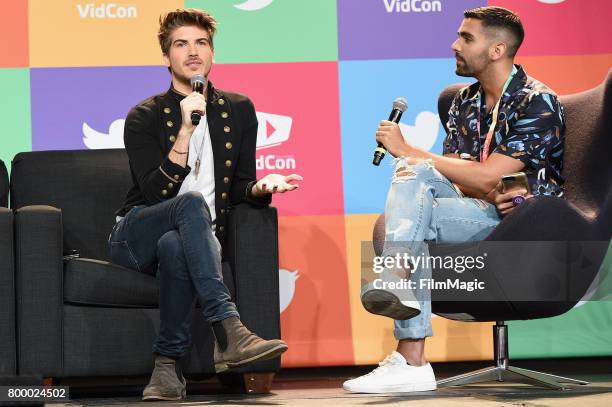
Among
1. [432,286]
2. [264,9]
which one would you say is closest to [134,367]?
[432,286]

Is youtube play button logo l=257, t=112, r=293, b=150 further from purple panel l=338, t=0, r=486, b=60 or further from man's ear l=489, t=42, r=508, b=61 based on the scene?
man's ear l=489, t=42, r=508, b=61

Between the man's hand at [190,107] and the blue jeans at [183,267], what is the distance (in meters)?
0.24

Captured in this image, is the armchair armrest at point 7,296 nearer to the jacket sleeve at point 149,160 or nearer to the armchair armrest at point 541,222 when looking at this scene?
the jacket sleeve at point 149,160

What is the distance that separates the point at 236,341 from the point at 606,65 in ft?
7.96

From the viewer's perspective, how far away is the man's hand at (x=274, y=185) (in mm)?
3320

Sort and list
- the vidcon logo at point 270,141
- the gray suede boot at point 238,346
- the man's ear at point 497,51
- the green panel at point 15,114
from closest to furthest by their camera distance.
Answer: the gray suede boot at point 238,346
the man's ear at point 497,51
the green panel at point 15,114
the vidcon logo at point 270,141

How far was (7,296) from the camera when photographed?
127 inches

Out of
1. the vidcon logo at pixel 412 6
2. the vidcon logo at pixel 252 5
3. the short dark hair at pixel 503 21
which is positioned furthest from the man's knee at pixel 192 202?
the vidcon logo at pixel 412 6

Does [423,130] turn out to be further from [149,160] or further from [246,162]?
[149,160]

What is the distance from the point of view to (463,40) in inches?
142

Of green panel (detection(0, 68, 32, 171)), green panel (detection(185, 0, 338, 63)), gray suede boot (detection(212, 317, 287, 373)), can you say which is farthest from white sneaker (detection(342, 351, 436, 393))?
green panel (detection(0, 68, 32, 171))

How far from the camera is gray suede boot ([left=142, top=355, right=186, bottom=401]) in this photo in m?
3.12

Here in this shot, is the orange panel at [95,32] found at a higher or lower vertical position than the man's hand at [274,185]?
higher

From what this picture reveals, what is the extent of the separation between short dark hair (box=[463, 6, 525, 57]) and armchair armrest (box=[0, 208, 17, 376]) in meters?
1.76
